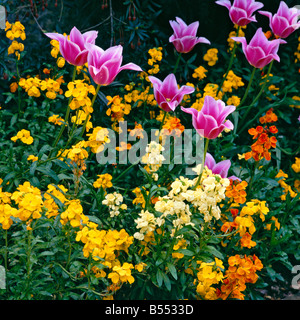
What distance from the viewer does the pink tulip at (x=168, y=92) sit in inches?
93.1

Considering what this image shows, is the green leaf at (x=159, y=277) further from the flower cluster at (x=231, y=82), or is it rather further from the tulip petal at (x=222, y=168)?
the flower cluster at (x=231, y=82)

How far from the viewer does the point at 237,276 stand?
2.01m

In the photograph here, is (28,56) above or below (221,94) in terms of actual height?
above

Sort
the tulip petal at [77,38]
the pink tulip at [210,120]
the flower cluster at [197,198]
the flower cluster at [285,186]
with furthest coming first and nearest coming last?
1. the flower cluster at [285,186]
2. the tulip petal at [77,38]
3. the pink tulip at [210,120]
4. the flower cluster at [197,198]

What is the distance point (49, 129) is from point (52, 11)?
100cm

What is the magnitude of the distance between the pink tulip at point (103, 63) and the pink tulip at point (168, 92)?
26 centimetres

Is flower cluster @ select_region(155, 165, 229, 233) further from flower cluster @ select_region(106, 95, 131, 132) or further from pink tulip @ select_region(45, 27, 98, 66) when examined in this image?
flower cluster @ select_region(106, 95, 131, 132)

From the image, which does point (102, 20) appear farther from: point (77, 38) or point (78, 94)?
point (78, 94)

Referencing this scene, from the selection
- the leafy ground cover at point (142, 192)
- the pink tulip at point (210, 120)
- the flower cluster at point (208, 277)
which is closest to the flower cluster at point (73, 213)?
the leafy ground cover at point (142, 192)

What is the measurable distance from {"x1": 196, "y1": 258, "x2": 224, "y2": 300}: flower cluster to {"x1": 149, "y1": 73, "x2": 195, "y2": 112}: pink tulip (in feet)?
2.62

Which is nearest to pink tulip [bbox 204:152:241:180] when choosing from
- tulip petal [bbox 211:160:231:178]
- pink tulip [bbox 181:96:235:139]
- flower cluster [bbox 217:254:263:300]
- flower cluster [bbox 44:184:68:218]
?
tulip petal [bbox 211:160:231:178]

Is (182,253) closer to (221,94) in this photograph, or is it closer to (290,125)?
(221,94)

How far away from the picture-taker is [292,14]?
281 centimetres
